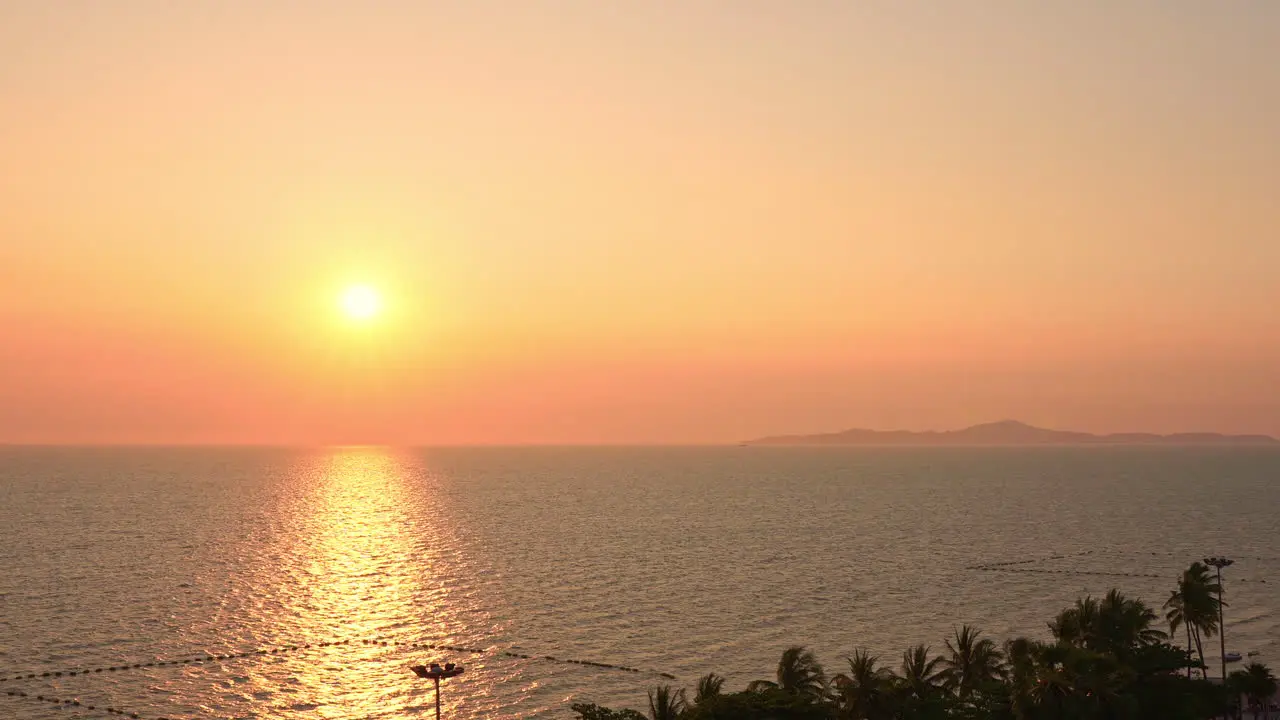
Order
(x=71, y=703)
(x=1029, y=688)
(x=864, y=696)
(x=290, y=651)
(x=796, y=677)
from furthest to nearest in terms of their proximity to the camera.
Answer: (x=290, y=651), (x=71, y=703), (x=796, y=677), (x=864, y=696), (x=1029, y=688)

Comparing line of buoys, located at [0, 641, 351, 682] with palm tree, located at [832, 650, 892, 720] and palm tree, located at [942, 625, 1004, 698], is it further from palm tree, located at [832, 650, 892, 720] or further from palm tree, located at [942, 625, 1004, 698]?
palm tree, located at [832, 650, 892, 720]

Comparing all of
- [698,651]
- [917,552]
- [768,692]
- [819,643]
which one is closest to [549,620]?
[698,651]

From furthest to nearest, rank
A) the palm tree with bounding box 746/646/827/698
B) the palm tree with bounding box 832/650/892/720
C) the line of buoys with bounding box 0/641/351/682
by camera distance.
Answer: the line of buoys with bounding box 0/641/351/682 → the palm tree with bounding box 746/646/827/698 → the palm tree with bounding box 832/650/892/720

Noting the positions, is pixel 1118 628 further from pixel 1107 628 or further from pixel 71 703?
pixel 71 703

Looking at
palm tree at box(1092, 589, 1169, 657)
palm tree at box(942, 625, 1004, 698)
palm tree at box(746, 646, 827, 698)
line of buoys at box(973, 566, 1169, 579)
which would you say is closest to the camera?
palm tree at box(746, 646, 827, 698)

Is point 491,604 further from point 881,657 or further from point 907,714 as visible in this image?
point 907,714

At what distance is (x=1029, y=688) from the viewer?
61.9 metres

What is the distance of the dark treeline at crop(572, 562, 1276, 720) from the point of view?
203ft

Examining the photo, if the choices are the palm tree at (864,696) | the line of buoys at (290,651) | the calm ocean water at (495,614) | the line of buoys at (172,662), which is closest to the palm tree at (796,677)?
the palm tree at (864,696)

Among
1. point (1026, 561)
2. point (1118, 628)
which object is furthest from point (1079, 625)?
point (1026, 561)

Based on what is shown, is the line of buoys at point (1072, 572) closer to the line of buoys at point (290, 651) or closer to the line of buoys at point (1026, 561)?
the line of buoys at point (1026, 561)

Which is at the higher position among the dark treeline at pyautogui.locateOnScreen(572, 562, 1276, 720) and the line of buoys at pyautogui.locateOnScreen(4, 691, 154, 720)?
the dark treeline at pyautogui.locateOnScreen(572, 562, 1276, 720)

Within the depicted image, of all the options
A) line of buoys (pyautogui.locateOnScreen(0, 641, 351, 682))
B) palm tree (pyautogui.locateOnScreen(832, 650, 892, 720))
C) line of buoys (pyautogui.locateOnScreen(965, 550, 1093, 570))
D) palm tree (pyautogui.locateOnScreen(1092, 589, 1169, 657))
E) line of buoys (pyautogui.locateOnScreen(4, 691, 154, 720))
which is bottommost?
line of buoys (pyautogui.locateOnScreen(4, 691, 154, 720))

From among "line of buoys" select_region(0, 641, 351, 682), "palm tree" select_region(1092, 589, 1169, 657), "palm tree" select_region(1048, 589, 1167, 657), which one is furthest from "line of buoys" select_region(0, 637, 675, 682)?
"palm tree" select_region(1092, 589, 1169, 657)
